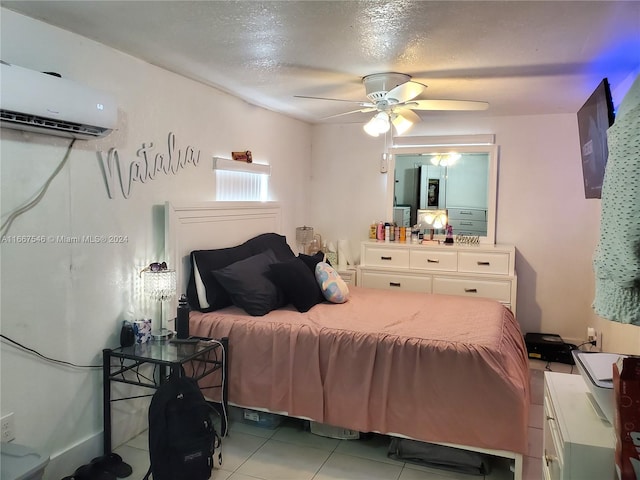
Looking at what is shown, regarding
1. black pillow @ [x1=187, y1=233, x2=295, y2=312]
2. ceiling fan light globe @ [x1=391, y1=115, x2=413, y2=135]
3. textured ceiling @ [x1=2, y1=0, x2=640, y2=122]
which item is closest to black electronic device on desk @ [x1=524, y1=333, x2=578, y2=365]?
textured ceiling @ [x1=2, y1=0, x2=640, y2=122]

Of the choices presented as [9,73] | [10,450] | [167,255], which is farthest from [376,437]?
[9,73]

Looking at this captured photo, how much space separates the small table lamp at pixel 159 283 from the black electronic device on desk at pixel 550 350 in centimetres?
305

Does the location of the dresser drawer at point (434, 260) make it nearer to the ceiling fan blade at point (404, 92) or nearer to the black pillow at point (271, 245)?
the black pillow at point (271, 245)

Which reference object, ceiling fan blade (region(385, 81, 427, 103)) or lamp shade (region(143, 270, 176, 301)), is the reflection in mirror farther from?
lamp shade (region(143, 270, 176, 301))

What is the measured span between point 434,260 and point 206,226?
7.06 ft

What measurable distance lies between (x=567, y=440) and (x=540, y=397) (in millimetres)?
2180

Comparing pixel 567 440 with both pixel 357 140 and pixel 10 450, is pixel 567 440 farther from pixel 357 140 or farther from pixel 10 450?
pixel 357 140

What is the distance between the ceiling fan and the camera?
9.47 feet

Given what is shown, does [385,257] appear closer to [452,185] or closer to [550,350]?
[452,185]

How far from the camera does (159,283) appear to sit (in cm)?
269

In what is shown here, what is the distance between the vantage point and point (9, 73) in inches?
72.7

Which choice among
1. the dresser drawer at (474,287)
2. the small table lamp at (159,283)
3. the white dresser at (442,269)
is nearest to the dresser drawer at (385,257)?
the white dresser at (442,269)

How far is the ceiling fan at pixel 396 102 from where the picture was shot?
114 inches

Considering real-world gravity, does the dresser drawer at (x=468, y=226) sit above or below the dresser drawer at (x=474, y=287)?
above
